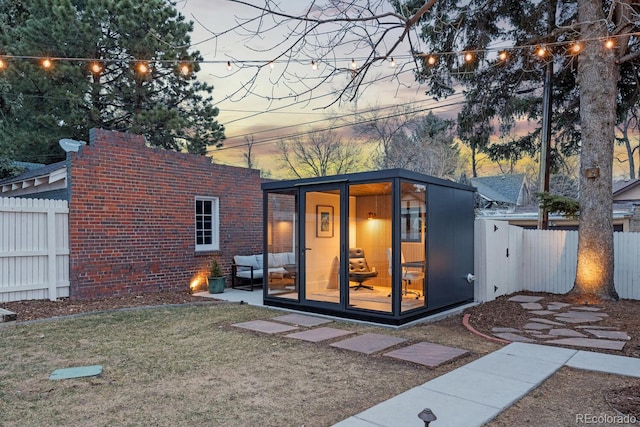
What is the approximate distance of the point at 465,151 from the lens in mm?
28641

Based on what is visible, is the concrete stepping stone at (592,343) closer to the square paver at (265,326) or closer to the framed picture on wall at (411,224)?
the framed picture on wall at (411,224)

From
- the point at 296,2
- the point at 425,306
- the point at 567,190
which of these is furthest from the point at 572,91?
the point at 567,190

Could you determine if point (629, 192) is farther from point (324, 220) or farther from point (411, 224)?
point (324, 220)

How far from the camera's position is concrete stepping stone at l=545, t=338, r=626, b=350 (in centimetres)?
503

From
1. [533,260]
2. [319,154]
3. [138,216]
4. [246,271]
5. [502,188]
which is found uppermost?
[319,154]

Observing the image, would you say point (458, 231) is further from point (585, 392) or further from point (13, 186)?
point (13, 186)

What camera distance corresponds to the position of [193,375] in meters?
4.11

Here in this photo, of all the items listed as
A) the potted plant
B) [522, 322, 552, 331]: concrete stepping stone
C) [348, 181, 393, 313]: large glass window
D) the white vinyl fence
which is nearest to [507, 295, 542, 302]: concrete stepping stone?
the white vinyl fence

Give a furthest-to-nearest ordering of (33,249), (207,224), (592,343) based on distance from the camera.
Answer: (207,224) < (33,249) < (592,343)

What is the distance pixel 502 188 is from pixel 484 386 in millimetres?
23660

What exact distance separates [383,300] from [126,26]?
11.5 meters

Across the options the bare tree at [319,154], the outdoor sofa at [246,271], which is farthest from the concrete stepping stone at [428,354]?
the bare tree at [319,154]

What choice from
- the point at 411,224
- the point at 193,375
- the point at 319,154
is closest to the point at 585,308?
the point at 411,224

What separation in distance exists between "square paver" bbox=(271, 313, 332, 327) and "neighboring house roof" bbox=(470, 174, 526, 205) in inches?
726
